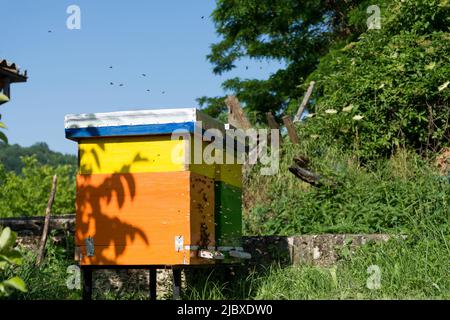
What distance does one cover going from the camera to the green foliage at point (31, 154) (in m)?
89.4

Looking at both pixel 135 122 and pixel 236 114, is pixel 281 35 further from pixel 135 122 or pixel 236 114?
pixel 135 122

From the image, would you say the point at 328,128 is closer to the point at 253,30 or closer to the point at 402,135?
the point at 402,135

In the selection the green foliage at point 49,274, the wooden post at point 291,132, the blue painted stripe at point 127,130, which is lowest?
the green foliage at point 49,274

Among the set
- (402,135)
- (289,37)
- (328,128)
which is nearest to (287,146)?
(328,128)

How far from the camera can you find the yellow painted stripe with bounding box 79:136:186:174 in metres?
4.93

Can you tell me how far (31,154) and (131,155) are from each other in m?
98.5

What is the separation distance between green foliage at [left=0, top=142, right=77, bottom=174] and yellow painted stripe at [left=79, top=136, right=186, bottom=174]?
3250 inches

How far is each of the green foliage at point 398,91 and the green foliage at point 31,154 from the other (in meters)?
78.4

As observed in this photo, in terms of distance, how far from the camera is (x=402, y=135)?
29.8 ft

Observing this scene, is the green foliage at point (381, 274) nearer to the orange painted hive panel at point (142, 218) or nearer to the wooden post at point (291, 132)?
the orange painted hive panel at point (142, 218)

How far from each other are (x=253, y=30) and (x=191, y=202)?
1403 centimetres

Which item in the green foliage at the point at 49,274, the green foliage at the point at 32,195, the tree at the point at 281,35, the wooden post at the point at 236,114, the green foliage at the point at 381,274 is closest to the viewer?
the green foliage at the point at 381,274

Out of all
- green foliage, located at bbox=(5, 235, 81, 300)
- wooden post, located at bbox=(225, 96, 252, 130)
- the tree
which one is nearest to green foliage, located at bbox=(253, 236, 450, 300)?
green foliage, located at bbox=(5, 235, 81, 300)

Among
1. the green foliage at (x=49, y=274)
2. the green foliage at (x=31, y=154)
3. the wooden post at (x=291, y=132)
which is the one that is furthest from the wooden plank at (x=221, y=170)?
the green foliage at (x=31, y=154)
